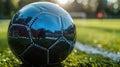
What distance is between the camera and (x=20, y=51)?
24.8 ft

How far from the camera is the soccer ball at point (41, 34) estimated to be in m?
7.35

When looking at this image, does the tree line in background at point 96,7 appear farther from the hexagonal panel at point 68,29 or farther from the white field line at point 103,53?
the hexagonal panel at point 68,29

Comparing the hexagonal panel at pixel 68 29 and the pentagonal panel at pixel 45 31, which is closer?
the pentagonal panel at pixel 45 31

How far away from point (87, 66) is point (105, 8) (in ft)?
309

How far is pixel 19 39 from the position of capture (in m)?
7.50

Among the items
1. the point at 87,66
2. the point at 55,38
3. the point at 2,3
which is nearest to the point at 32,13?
the point at 55,38

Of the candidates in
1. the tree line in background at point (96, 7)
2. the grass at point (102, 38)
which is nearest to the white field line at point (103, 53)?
the grass at point (102, 38)

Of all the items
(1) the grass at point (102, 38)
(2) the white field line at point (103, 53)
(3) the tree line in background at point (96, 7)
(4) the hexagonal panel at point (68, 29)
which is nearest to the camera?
(4) the hexagonal panel at point (68, 29)

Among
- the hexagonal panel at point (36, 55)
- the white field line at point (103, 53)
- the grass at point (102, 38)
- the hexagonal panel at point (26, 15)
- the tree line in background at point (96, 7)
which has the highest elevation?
the hexagonal panel at point (26, 15)

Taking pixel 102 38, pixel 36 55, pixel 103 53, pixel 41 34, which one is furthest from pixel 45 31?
pixel 102 38

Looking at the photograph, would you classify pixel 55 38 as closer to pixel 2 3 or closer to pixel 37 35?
pixel 37 35

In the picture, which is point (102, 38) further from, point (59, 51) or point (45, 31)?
point (45, 31)

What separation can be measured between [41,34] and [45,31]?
11 cm

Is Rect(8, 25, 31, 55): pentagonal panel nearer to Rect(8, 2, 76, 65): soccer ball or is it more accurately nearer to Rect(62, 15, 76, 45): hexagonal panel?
Rect(8, 2, 76, 65): soccer ball
